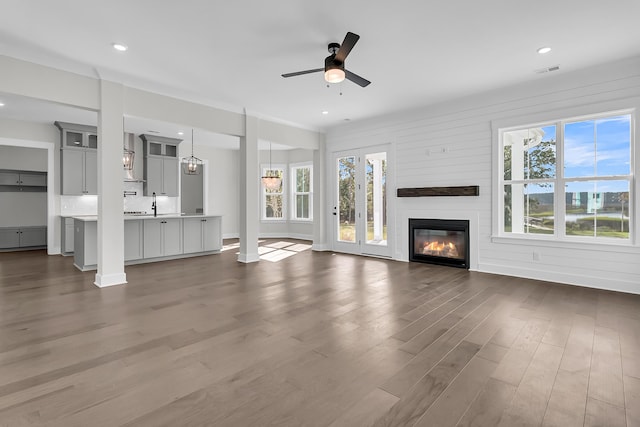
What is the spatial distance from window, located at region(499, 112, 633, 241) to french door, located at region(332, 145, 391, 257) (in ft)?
7.52

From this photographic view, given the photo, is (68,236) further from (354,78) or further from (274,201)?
(354,78)

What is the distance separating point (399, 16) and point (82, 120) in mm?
6752

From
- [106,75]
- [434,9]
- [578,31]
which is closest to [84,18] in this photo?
[106,75]

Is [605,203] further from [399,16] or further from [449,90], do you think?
[399,16]

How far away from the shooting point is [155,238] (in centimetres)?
623

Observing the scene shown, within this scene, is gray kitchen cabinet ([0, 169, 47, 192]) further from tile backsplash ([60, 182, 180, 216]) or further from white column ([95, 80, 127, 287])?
white column ([95, 80, 127, 287])

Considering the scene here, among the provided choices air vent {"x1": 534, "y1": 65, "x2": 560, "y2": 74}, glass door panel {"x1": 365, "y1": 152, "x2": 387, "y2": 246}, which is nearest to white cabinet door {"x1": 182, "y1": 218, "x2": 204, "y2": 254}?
glass door panel {"x1": 365, "y1": 152, "x2": 387, "y2": 246}

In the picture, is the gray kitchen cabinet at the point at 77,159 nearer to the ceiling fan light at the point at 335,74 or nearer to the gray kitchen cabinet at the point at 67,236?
the gray kitchen cabinet at the point at 67,236

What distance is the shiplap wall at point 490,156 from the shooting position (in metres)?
4.18

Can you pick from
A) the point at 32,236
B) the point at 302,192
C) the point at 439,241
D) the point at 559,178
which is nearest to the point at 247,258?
the point at 439,241

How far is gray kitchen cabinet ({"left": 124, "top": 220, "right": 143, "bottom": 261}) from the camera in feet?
19.2

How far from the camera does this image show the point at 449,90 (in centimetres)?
514

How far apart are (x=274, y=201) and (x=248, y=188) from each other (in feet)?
13.4

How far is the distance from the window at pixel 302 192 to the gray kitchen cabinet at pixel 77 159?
5126mm
